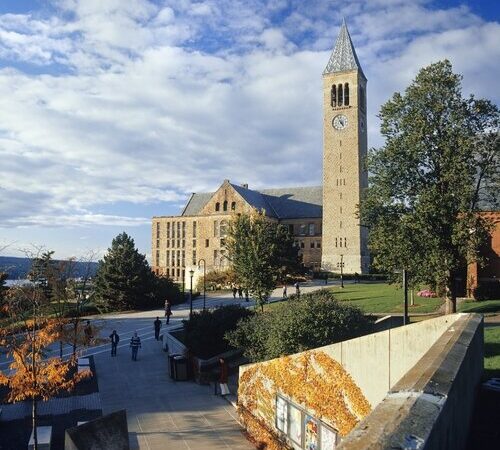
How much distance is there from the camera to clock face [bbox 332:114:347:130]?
7200cm

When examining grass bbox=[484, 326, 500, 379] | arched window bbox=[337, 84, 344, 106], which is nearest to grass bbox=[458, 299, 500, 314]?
grass bbox=[484, 326, 500, 379]

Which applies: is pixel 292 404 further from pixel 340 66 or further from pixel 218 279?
pixel 340 66

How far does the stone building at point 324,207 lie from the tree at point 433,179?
38279 millimetres

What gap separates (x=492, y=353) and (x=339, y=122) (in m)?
60.1

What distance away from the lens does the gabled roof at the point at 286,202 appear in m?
87.4

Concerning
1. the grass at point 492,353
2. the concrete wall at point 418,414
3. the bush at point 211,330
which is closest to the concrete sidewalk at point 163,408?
the bush at point 211,330

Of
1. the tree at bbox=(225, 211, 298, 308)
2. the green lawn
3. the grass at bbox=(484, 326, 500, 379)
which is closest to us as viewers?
the grass at bbox=(484, 326, 500, 379)

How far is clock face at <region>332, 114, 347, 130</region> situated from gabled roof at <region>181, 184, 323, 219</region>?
18.2 meters

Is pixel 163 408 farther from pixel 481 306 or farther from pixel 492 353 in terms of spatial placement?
pixel 481 306

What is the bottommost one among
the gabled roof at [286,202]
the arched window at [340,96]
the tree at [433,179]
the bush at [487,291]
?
the bush at [487,291]

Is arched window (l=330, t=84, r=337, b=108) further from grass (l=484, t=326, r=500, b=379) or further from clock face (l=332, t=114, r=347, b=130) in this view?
grass (l=484, t=326, r=500, b=379)

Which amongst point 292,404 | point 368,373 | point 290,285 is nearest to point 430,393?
point 368,373

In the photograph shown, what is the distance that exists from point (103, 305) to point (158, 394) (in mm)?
29248

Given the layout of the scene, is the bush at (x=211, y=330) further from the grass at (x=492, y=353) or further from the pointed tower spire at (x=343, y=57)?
the pointed tower spire at (x=343, y=57)
